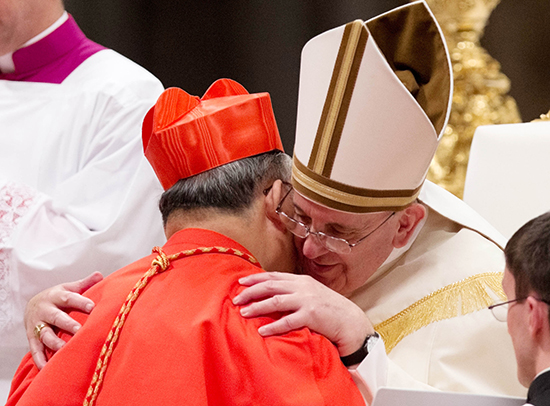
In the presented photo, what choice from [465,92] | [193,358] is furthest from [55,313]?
[465,92]

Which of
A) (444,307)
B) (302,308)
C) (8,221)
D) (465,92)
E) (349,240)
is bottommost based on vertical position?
(465,92)

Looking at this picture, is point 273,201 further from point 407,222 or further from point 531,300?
point 531,300

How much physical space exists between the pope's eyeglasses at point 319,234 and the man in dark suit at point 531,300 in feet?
1.89

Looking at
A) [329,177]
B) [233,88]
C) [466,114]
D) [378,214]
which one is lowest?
[466,114]

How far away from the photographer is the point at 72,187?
97.5 inches

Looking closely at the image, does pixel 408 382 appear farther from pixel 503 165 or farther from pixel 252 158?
pixel 503 165

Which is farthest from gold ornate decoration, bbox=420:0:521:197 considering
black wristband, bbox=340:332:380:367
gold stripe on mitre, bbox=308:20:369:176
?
black wristband, bbox=340:332:380:367

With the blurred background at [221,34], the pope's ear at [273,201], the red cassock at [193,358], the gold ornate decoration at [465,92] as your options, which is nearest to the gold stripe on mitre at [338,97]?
the pope's ear at [273,201]

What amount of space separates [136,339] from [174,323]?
82 mm

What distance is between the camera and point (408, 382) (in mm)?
1768

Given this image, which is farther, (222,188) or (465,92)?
(465,92)

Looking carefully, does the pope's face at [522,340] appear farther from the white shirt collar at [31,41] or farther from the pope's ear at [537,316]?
the white shirt collar at [31,41]

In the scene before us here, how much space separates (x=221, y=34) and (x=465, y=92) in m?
1.47

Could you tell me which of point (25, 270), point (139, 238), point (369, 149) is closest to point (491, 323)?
point (369, 149)
